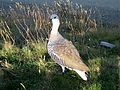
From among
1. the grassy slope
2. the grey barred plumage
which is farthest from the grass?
the grey barred plumage

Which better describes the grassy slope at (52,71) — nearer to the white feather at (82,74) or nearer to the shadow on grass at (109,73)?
the shadow on grass at (109,73)

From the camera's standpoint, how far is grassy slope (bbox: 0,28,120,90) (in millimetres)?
8016

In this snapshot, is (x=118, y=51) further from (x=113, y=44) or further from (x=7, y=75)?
(x=7, y=75)

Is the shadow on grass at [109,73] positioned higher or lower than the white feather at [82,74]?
lower

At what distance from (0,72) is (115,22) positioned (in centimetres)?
633

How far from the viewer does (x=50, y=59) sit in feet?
30.8

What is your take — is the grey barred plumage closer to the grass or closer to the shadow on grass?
the grass

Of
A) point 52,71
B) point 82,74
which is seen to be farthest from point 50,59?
point 82,74

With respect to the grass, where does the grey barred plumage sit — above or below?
above

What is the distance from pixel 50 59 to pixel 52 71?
0.69 metres

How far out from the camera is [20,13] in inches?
516

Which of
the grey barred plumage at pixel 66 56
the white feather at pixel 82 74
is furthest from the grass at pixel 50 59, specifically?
the grey barred plumage at pixel 66 56

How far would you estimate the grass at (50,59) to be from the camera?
8094 mm

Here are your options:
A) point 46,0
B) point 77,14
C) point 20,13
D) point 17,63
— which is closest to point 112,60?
point 17,63
